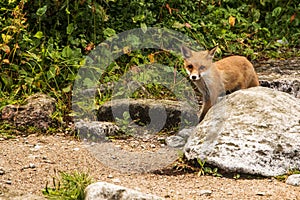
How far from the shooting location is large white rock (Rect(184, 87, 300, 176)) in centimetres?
516

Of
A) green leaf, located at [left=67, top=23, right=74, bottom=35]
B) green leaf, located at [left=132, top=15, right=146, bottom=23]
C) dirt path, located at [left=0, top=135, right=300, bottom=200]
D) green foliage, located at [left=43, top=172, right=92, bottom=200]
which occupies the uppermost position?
green leaf, located at [left=132, top=15, right=146, bottom=23]

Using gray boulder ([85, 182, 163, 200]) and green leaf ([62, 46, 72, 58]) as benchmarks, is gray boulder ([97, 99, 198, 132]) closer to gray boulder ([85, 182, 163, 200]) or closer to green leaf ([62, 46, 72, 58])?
green leaf ([62, 46, 72, 58])

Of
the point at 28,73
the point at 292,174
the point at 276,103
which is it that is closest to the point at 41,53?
the point at 28,73

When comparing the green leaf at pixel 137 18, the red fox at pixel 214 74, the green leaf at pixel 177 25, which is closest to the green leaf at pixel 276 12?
the green leaf at pixel 177 25


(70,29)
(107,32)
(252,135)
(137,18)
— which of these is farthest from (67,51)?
(252,135)

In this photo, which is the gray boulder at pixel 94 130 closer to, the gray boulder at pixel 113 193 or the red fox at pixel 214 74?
the red fox at pixel 214 74

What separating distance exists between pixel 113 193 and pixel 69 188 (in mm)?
512

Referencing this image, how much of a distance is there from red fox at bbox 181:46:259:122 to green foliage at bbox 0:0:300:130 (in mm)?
774

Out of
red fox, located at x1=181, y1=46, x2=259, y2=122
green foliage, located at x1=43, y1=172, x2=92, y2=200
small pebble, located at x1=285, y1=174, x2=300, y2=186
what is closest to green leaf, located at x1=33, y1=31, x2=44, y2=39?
red fox, located at x1=181, y1=46, x2=259, y2=122

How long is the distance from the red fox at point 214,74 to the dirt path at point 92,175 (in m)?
1.31

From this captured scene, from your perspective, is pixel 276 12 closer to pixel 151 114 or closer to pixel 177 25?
pixel 177 25

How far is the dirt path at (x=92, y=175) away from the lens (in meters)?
4.77

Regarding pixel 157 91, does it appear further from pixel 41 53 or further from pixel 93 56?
pixel 41 53

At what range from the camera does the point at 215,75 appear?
6363 mm
